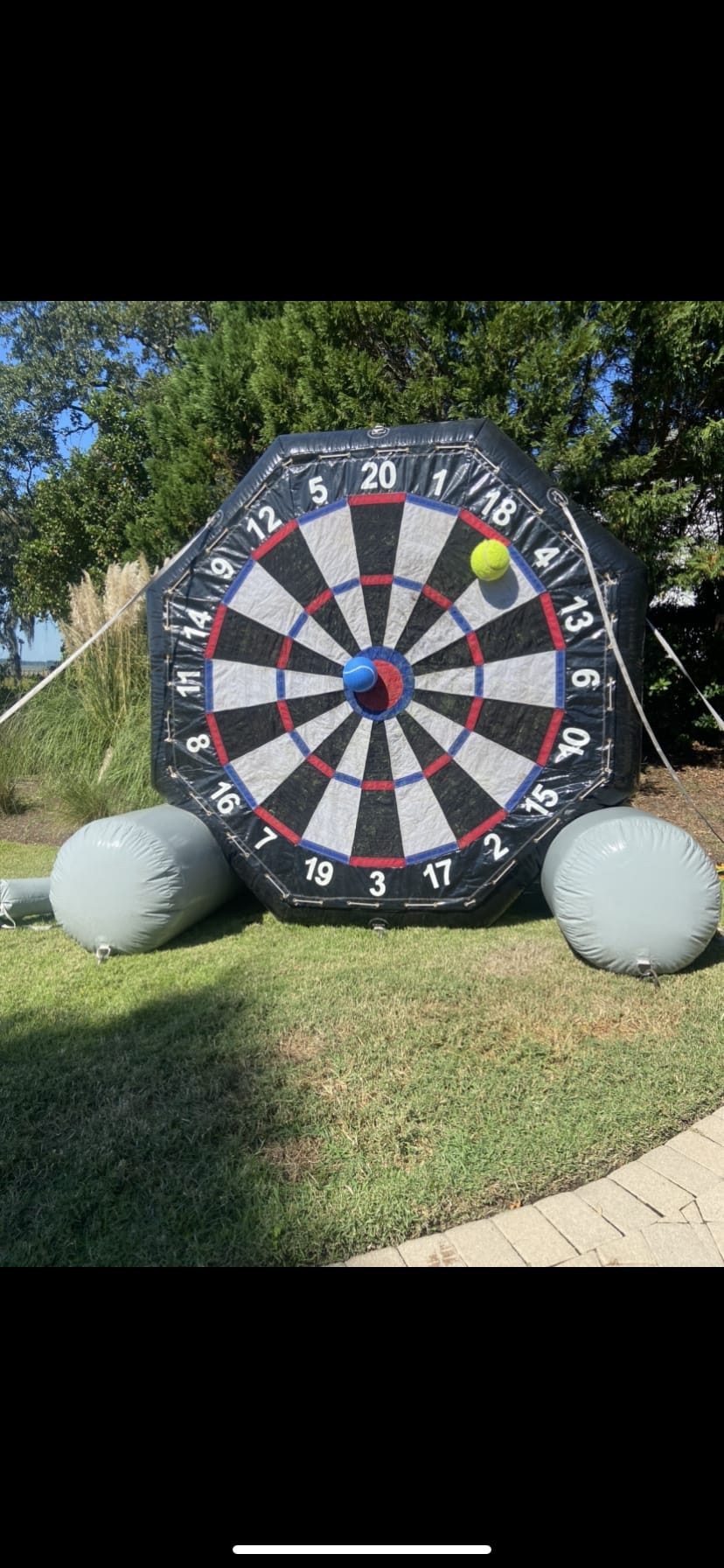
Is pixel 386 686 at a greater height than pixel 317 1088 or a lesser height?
greater

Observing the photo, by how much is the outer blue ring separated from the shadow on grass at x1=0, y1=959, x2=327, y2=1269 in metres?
1.53

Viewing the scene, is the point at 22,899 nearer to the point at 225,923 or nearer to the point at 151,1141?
the point at 225,923

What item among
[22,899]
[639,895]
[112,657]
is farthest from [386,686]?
[112,657]

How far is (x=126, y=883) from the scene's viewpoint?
3951mm

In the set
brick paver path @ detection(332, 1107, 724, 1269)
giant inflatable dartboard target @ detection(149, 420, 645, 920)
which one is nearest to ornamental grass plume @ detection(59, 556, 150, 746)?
giant inflatable dartboard target @ detection(149, 420, 645, 920)

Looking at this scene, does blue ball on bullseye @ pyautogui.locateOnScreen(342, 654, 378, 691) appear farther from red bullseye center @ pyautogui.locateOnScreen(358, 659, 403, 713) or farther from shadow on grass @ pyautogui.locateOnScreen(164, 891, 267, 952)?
shadow on grass @ pyautogui.locateOnScreen(164, 891, 267, 952)

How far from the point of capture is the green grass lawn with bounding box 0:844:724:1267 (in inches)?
89.4

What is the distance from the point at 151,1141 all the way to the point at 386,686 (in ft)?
7.85

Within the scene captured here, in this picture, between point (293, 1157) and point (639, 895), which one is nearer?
point (293, 1157)

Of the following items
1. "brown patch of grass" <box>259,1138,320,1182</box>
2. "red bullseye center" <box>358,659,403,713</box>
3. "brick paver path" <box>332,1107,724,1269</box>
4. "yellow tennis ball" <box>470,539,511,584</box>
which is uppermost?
"yellow tennis ball" <box>470,539,511,584</box>

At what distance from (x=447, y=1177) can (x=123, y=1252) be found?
0.89 meters

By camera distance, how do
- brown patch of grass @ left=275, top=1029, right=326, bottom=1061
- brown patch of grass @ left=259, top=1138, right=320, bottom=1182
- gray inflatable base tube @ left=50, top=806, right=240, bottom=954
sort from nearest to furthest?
brown patch of grass @ left=259, top=1138, right=320, bottom=1182
brown patch of grass @ left=275, top=1029, right=326, bottom=1061
gray inflatable base tube @ left=50, top=806, right=240, bottom=954

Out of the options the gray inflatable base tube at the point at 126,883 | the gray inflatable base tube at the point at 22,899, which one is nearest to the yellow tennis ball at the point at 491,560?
the gray inflatable base tube at the point at 126,883

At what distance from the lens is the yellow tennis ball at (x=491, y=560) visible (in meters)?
3.95
